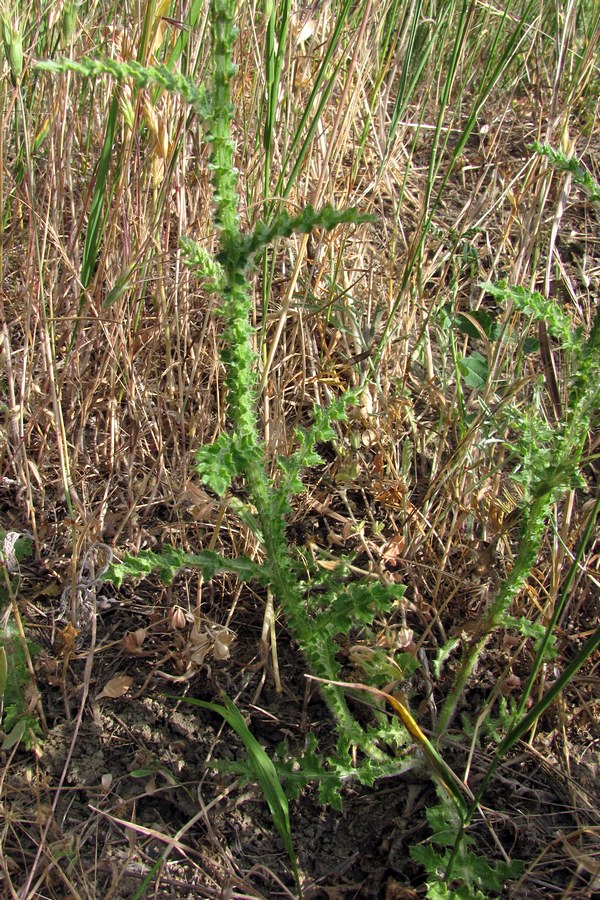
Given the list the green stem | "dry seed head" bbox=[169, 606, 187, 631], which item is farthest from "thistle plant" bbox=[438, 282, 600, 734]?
"dry seed head" bbox=[169, 606, 187, 631]

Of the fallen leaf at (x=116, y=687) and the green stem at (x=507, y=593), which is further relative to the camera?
the fallen leaf at (x=116, y=687)

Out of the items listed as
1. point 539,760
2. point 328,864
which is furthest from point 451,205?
point 328,864

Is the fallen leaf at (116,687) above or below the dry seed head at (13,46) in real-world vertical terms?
below

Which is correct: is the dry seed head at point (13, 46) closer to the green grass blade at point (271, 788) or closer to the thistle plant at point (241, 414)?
the thistle plant at point (241, 414)

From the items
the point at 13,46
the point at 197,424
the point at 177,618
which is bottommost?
the point at 177,618

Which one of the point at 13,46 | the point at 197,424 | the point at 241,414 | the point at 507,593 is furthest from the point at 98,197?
the point at 507,593

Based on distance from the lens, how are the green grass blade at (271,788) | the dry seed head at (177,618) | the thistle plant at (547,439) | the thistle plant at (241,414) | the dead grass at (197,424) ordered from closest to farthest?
the thistle plant at (241,414)
the green grass blade at (271,788)
the thistle plant at (547,439)
the dead grass at (197,424)
the dry seed head at (177,618)

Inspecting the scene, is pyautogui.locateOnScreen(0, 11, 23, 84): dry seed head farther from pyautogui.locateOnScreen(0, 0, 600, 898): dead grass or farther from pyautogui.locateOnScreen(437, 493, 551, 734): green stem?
pyautogui.locateOnScreen(437, 493, 551, 734): green stem

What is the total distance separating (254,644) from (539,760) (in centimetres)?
64

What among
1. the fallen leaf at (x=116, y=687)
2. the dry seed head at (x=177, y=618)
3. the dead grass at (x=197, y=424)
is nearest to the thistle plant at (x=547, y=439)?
the dead grass at (x=197, y=424)

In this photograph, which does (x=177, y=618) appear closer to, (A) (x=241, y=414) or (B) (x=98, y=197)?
(A) (x=241, y=414)

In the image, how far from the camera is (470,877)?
1.27 metres

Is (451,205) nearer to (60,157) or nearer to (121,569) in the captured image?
(60,157)

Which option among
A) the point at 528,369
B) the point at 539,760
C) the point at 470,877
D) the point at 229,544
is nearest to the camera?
the point at 470,877
